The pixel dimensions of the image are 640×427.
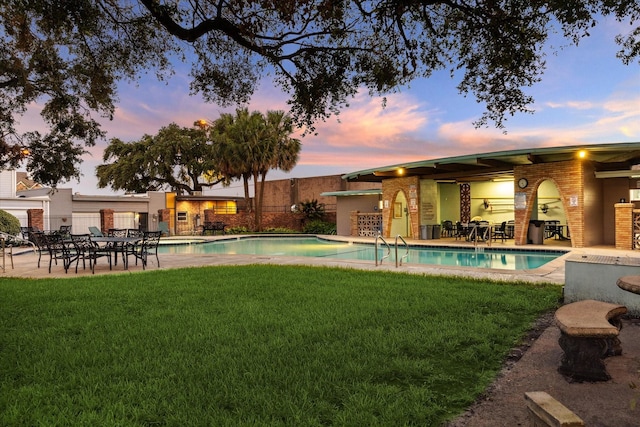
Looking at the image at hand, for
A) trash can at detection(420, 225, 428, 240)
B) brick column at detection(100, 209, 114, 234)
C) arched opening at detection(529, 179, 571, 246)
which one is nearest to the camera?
arched opening at detection(529, 179, 571, 246)

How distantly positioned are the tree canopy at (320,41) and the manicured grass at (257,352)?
9.30 ft

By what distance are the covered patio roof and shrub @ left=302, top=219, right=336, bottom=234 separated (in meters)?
5.34

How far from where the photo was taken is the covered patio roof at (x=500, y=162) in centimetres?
1362

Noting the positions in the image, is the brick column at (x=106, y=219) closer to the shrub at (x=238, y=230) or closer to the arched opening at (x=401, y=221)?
the shrub at (x=238, y=230)

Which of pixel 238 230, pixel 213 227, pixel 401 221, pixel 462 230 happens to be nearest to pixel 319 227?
pixel 238 230

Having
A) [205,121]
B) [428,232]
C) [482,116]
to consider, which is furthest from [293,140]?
[482,116]

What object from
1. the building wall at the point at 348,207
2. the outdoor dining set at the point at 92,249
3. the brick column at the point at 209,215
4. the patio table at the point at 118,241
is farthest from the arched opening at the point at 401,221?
the brick column at the point at 209,215

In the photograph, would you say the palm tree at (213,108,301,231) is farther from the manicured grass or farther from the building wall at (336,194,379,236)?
the manicured grass

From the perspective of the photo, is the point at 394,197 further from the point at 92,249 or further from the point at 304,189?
the point at 92,249

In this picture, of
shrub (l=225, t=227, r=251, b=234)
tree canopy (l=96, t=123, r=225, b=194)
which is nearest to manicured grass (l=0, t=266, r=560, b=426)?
shrub (l=225, t=227, r=251, b=234)

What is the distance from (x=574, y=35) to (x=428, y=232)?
14.5 meters

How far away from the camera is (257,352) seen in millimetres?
3844

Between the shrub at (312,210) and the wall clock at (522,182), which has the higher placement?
the wall clock at (522,182)

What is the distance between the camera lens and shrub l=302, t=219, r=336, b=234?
88.1ft
